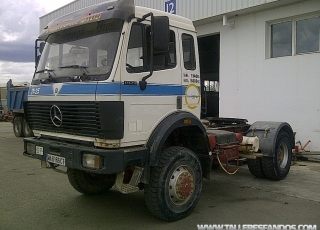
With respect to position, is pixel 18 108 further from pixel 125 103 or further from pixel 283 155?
pixel 125 103

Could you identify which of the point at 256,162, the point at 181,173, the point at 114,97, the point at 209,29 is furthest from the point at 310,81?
the point at 114,97

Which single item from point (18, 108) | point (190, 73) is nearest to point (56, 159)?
point (190, 73)

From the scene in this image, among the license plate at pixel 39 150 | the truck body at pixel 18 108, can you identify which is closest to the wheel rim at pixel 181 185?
the license plate at pixel 39 150

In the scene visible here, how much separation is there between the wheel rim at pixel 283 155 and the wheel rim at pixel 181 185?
3271 mm

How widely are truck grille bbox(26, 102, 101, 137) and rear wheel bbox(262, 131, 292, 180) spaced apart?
4104 mm

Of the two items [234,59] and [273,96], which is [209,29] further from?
[273,96]

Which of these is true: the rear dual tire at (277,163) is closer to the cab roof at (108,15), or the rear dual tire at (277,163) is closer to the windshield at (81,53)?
the cab roof at (108,15)

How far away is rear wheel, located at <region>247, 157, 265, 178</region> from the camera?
724cm

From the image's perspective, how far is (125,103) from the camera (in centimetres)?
441

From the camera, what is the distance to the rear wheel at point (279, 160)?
710cm

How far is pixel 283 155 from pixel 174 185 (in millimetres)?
3804

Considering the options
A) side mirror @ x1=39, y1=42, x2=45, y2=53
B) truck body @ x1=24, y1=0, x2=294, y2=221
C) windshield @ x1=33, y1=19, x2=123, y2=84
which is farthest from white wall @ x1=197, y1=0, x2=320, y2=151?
side mirror @ x1=39, y1=42, x2=45, y2=53

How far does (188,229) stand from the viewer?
15.0 feet

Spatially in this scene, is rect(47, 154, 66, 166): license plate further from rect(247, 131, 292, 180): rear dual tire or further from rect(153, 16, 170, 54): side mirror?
rect(247, 131, 292, 180): rear dual tire
